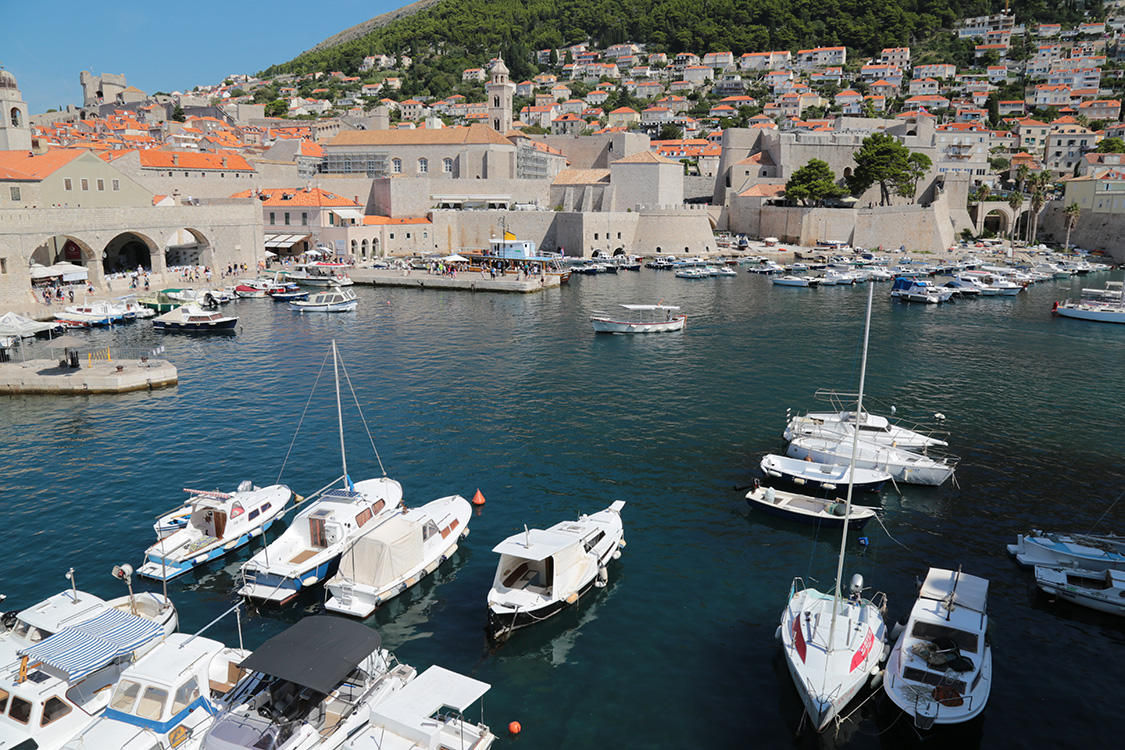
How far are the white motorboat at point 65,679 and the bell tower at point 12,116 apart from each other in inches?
2050

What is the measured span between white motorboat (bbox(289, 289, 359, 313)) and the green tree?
44554mm

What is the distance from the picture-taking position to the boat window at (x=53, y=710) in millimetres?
9141

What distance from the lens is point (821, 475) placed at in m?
17.3

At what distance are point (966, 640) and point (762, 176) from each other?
7019 cm

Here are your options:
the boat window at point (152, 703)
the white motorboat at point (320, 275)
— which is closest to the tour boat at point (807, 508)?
the boat window at point (152, 703)

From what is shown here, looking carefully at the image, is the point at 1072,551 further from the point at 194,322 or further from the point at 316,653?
the point at 194,322

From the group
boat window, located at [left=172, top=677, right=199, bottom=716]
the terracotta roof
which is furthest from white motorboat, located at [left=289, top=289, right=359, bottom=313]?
boat window, located at [left=172, top=677, right=199, bottom=716]

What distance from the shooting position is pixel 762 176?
246 ft

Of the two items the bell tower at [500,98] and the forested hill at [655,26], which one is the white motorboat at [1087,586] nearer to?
the bell tower at [500,98]

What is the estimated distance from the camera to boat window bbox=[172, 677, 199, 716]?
29.8 feet

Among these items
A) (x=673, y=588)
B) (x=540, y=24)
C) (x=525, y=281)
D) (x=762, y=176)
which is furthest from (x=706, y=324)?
(x=540, y=24)

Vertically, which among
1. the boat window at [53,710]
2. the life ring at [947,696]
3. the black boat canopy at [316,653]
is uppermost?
the black boat canopy at [316,653]

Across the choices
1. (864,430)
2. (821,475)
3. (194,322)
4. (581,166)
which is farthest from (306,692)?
(581,166)

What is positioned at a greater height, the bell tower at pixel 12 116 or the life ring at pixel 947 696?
the bell tower at pixel 12 116
